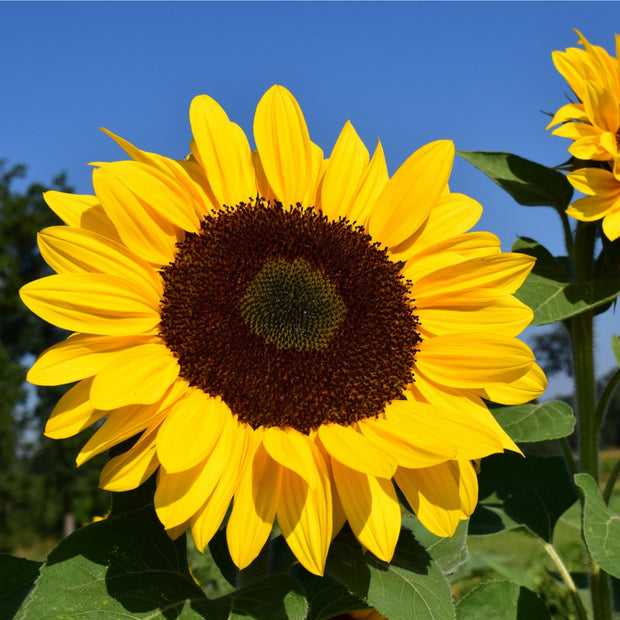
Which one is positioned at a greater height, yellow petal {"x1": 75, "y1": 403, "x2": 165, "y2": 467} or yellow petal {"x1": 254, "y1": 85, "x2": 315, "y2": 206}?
yellow petal {"x1": 254, "y1": 85, "x2": 315, "y2": 206}

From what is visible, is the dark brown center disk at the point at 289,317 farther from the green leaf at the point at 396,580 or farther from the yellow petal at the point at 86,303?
the green leaf at the point at 396,580

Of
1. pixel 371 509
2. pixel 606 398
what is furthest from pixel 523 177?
pixel 371 509

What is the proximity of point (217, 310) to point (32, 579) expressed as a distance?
2.65ft

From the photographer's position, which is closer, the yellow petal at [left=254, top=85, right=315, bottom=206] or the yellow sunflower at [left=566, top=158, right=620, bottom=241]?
the yellow petal at [left=254, top=85, right=315, bottom=206]

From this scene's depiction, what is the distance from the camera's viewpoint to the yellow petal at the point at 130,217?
1535mm

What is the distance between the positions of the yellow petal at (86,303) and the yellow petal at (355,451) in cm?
43

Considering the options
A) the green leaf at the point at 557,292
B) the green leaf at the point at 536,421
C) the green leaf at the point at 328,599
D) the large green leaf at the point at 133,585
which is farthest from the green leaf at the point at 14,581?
the green leaf at the point at 557,292

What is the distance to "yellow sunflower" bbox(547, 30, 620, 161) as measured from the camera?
7.38 feet

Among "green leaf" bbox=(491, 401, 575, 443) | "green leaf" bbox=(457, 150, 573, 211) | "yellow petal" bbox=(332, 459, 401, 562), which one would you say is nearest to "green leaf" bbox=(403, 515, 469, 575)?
"yellow petal" bbox=(332, 459, 401, 562)

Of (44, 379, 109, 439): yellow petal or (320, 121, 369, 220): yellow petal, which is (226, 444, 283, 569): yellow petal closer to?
(44, 379, 109, 439): yellow petal

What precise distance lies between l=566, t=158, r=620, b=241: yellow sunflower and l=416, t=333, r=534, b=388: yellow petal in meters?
0.77

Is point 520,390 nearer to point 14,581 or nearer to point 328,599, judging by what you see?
point 328,599

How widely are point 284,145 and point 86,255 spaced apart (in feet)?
1.65

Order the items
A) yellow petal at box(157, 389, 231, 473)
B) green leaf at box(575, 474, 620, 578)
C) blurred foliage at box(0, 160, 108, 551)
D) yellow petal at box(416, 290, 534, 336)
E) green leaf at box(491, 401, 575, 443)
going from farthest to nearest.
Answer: blurred foliage at box(0, 160, 108, 551)
green leaf at box(491, 401, 575, 443)
green leaf at box(575, 474, 620, 578)
yellow petal at box(416, 290, 534, 336)
yellow petal at box(157, 389, 231, 473)
